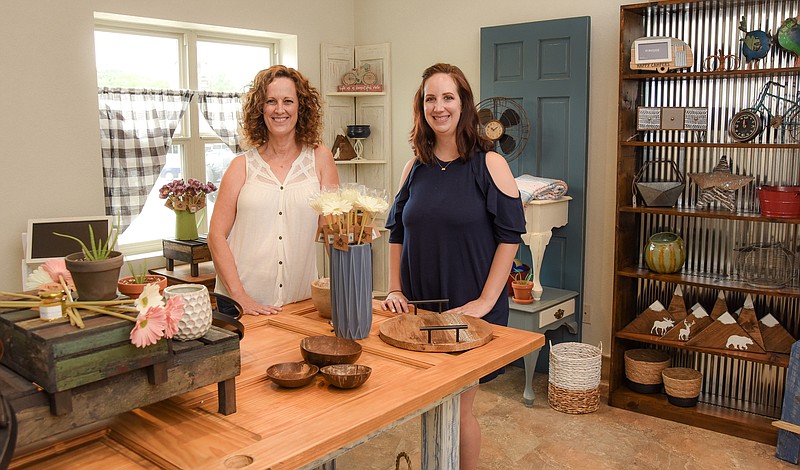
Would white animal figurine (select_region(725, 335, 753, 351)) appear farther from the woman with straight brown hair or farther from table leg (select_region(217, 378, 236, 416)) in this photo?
table leg (select_region(217, 378, 236, 416))

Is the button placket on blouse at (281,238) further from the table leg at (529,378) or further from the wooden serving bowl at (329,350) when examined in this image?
the table leg at (529,378)

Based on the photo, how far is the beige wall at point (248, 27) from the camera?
12.4ft

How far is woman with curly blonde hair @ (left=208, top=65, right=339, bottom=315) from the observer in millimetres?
2658

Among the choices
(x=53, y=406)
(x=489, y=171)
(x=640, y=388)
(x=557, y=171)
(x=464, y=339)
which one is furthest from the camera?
(x=557, y=171)

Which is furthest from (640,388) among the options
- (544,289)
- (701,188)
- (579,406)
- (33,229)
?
(33,229)

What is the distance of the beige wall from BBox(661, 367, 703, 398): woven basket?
0.58 m

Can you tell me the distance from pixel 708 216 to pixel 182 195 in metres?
3.03

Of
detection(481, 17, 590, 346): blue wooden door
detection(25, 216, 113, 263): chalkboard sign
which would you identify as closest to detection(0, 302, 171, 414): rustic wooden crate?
detection(25, 216, 113, 263): chalkboard sign

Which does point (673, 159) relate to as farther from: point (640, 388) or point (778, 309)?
point (640, 388)

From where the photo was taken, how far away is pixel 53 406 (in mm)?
1278

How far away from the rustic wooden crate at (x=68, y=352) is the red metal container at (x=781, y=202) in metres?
3.21

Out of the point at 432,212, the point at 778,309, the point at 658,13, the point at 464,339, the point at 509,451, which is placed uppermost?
the point at 658,13

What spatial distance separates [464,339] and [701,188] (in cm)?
243

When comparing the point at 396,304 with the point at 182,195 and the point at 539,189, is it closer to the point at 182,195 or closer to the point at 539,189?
the point at 539,189
